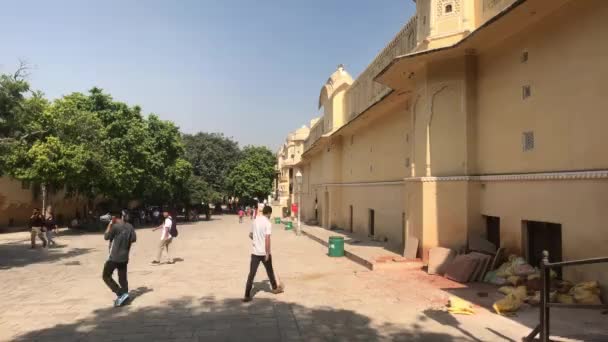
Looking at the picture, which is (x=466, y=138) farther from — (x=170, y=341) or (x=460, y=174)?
(x=170, y=341)

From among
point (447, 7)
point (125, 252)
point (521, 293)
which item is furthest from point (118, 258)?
point (447, 7)

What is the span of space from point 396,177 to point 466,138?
20.6 ft

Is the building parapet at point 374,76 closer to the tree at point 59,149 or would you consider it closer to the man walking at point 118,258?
the man walking at point 118,258

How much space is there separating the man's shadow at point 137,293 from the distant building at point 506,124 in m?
6.73

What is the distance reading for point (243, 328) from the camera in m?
6.79

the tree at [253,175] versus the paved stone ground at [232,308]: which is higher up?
the tree at [253,175]

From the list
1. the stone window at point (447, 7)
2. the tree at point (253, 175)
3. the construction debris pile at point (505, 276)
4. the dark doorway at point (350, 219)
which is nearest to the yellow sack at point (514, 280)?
the construction debris pile at point (505, 276)

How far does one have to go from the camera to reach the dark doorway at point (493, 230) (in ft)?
36.0

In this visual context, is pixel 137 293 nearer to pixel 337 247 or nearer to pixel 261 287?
pixel 261 287

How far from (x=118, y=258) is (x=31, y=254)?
10.6 meters

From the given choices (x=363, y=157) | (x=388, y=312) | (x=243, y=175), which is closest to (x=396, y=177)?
(x=363, y=157)

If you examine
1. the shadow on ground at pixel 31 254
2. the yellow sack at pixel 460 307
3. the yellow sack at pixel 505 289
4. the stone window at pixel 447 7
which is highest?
the stone window at pixel 447 7

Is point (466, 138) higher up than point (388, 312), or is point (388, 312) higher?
point (466, 138)

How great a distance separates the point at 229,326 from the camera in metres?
6.89
